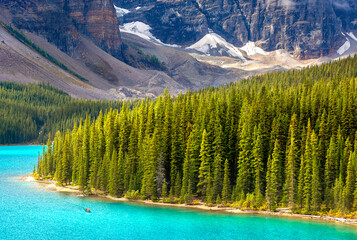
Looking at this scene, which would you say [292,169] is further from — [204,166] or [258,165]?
[204,166]

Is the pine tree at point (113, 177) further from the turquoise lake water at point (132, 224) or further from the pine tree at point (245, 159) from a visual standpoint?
the pine tree at point (245, 159)

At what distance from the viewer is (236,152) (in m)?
76.6

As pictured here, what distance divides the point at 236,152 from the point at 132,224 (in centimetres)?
2169

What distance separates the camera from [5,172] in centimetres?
10662

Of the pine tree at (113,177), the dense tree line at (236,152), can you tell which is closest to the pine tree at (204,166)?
the dense tree line at (236,152)

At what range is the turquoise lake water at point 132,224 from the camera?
58.2m

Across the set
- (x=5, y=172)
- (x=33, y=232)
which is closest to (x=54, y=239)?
(x=33, y=232)

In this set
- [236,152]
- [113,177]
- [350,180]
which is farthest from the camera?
[113,177]

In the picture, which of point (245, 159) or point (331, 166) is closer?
point (331, 166)

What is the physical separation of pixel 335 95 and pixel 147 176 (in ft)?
105

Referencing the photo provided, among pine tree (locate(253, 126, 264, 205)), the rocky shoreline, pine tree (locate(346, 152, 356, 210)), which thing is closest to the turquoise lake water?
the rocky shoreline

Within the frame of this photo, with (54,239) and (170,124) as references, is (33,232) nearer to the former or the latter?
(54,239)

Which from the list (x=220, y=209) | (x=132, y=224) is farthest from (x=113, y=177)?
(x=220, y=209)

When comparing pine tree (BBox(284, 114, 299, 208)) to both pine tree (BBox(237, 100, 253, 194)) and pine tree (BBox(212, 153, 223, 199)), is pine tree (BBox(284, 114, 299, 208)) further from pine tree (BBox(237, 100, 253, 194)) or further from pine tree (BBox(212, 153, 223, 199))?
pine tree (BBox(212, 153, 223, 199))
